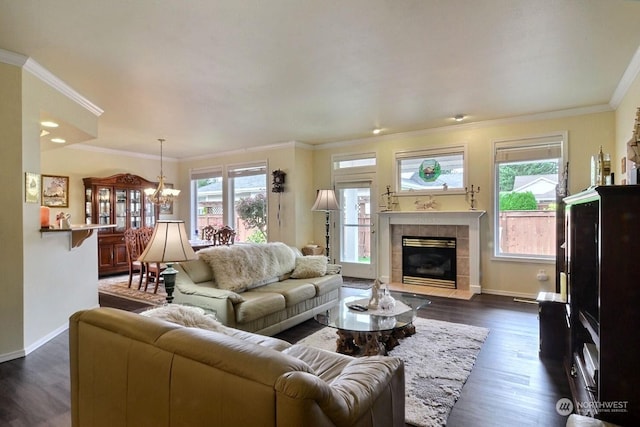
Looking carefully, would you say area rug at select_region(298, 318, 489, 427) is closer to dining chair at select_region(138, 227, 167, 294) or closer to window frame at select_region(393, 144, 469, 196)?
window frame at select_region(393, 144, 469, 196)

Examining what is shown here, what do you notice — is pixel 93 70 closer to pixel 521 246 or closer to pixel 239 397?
pixel 239 397

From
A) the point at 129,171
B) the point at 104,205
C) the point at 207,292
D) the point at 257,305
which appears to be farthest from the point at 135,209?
the point at 257,305

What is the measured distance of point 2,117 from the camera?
3061mm

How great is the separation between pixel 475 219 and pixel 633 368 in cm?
406

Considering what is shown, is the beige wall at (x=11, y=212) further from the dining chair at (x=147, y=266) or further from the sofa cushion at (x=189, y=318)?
the dining chair at (x=147, y=266)

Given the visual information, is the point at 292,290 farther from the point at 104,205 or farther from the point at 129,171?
the point at 129,171

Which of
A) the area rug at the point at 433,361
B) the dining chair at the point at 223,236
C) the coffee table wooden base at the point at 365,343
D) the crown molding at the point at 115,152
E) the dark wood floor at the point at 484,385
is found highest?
the crown molding at the point at 115,152

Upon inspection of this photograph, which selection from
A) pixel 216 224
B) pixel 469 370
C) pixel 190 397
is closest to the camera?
pixel 190 397

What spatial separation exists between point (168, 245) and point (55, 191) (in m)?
5.58

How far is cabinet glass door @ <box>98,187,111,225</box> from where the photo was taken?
698cm

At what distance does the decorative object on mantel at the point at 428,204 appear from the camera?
5875mm

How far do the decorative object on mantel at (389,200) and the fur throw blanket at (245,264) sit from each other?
2562 mm

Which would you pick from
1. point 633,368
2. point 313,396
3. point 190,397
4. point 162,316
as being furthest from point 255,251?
point 633,368

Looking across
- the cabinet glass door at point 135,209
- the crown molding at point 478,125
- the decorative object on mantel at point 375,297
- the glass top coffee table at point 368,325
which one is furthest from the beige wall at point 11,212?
the crown molding at point 478,125
